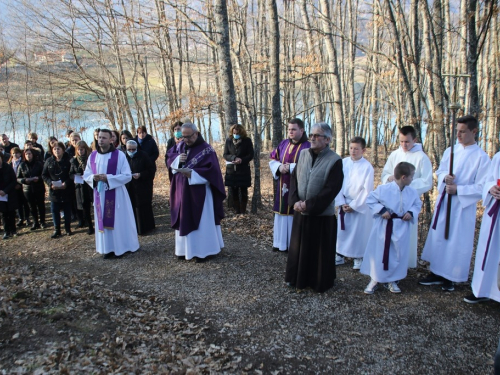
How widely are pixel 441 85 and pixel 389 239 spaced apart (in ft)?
14.6

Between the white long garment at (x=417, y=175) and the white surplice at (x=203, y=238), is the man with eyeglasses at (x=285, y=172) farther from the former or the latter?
the white long garment at (x=417, y=175)

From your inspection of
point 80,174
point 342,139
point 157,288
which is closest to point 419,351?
point 157,288

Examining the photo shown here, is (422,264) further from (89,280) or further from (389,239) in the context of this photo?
(89,280)

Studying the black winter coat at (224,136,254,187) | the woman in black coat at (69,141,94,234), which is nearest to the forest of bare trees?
the black winter coat at (224,136,254,187)

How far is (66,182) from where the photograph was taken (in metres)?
8.53

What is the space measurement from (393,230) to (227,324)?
241 centimetres

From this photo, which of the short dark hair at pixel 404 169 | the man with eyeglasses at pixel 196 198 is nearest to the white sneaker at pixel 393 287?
the short dark hair at pixel 404 169

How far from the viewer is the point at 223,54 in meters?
9.14

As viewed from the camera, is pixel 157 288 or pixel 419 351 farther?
pixel 157 288

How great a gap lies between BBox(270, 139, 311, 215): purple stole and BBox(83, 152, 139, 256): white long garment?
271 centimetres

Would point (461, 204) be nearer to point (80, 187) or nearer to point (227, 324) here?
point (227, 324)

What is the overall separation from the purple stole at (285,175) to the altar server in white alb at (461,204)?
2.32m

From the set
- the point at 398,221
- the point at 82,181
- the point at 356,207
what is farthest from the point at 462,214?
the point at 82,181

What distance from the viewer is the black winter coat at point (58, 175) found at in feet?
28.0
